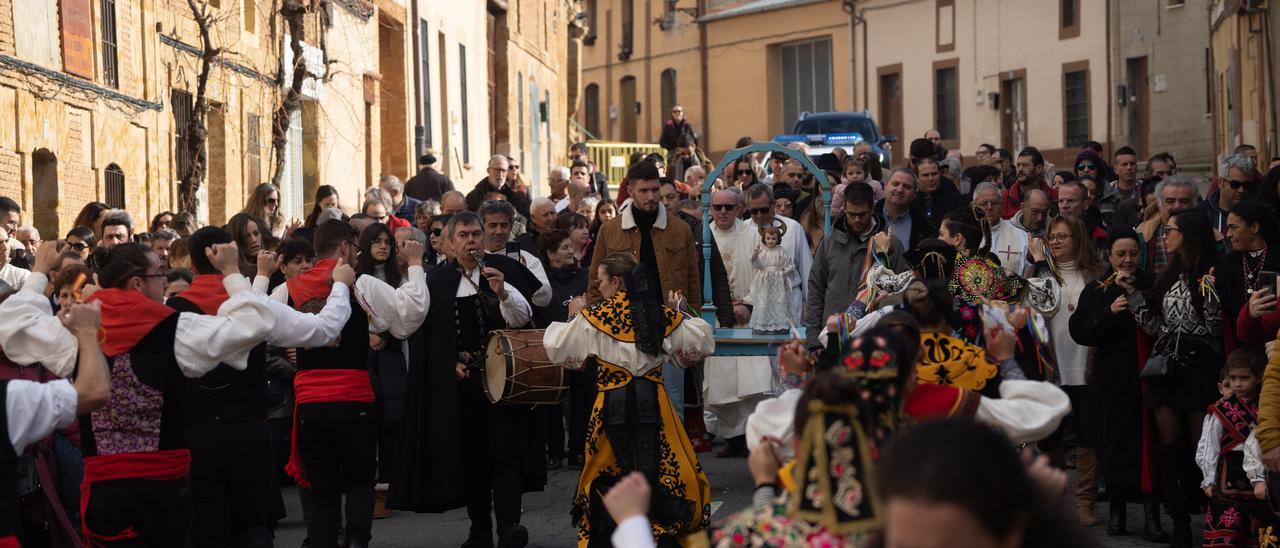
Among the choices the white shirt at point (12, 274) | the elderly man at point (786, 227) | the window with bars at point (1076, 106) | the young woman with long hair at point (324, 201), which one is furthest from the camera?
the window with bars at point (1076, 106)

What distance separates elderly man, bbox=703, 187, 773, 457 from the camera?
481 inches

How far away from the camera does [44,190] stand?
622 inches

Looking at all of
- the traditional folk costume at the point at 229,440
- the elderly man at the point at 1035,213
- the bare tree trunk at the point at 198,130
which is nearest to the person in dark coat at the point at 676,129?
the bare tree trunk at the point at 198,130

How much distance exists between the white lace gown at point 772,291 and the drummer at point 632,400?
292cm

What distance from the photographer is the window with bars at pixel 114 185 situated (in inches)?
671

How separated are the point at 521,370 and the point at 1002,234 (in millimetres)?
3926

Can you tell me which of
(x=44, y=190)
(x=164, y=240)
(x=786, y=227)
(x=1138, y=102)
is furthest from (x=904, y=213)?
(x=1138, y=102)

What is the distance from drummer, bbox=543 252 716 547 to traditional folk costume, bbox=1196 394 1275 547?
2513 mm

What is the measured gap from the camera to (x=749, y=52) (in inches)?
1898

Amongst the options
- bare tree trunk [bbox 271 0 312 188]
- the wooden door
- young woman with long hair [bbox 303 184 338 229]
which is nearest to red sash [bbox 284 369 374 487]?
young woman with long hair [bbox 303 184 338 229]

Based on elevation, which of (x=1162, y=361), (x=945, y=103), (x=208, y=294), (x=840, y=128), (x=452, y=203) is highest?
(x=945, y=103)

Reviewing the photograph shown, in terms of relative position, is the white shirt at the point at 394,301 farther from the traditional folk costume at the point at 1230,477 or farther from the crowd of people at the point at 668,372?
the traditional folk costume at the point at 1230,477

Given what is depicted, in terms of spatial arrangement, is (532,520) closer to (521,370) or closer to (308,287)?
(521,370)

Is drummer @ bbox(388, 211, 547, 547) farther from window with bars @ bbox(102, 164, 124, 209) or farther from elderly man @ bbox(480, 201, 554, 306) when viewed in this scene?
window with bars @ bbox(102, 164, 124, 209)
